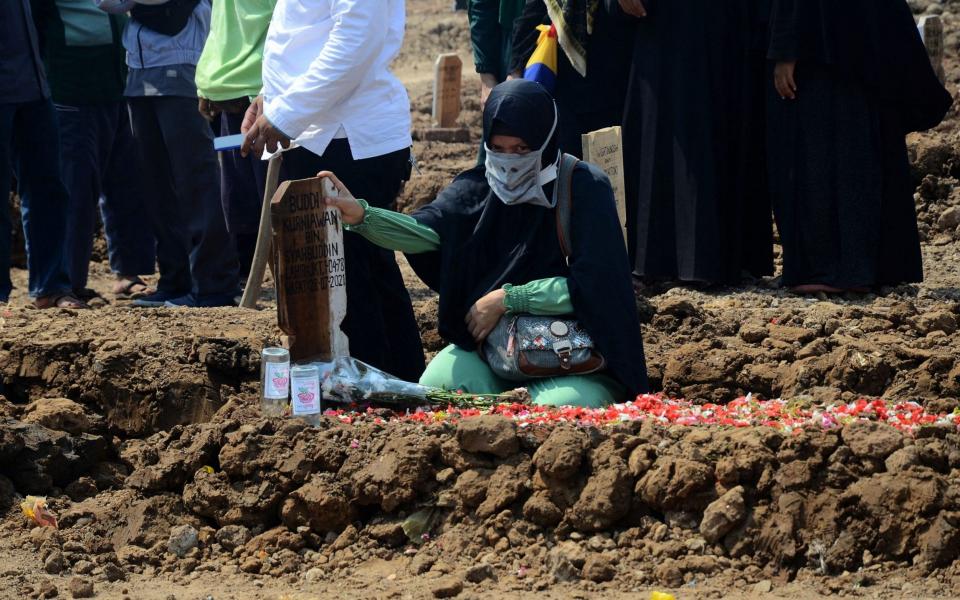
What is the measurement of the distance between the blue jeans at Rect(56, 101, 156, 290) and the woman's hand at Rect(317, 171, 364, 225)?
306 cm

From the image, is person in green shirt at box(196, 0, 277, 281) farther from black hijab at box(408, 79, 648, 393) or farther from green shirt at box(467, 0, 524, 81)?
black hijab at box(408, 79, 648, 393)

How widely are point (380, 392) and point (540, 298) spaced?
2.10ft

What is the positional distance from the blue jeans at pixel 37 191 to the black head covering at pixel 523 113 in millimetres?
3113

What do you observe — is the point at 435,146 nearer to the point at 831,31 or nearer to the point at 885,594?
the point at 831,31

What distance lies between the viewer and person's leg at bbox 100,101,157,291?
28.3 ft

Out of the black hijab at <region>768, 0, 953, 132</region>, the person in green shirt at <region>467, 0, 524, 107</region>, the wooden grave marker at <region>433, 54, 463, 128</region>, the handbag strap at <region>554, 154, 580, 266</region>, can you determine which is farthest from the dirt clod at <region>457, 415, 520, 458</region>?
the wooden grave marker at <region>433, 54, 463, 128</region>

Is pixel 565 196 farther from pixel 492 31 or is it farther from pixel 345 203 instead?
pixel 492 31

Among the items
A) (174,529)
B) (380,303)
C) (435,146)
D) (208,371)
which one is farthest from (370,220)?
(435,146)

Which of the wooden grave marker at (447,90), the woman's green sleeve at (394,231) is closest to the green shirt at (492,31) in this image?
the woman's green sleeve at (394,231)

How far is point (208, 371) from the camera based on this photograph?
18.9 feet

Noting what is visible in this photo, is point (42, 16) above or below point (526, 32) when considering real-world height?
above

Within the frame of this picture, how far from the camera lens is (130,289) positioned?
343 inches

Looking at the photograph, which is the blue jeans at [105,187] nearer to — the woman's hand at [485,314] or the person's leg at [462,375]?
the person's leg at [462,375]

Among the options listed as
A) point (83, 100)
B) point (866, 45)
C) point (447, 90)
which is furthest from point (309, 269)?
point (447, 90)
